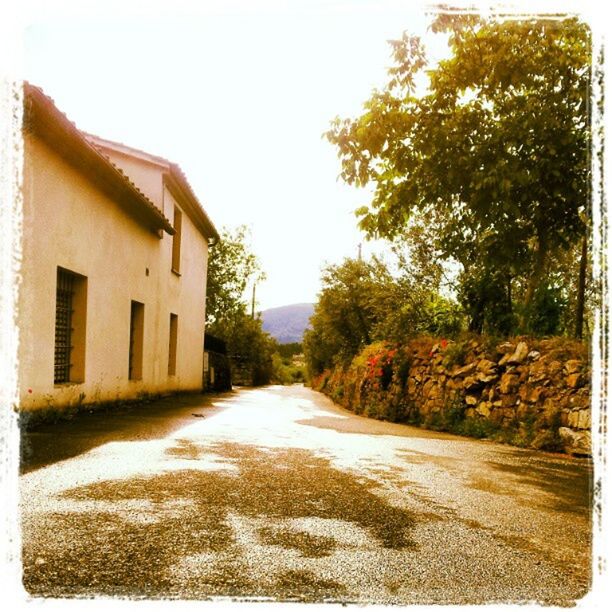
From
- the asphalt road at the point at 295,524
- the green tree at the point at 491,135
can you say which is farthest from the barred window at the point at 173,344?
the asphalt road at the point at 295,524

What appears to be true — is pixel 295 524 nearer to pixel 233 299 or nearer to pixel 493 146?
pixel 493 146

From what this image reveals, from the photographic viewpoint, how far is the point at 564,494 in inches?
167

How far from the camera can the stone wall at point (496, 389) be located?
690cm

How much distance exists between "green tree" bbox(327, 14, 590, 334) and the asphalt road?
14.7ft

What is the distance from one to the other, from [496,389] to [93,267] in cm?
652

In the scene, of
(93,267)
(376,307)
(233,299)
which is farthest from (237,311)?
(93,267)

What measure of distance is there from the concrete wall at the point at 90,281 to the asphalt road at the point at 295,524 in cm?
147

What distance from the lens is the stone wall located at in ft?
22.6

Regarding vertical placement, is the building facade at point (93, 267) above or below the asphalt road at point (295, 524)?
above

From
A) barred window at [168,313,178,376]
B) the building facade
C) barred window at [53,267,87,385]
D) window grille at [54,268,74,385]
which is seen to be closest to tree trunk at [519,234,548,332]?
the building facade

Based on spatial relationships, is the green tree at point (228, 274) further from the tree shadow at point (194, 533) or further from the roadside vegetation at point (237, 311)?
the tree shadow at point (194, 533)

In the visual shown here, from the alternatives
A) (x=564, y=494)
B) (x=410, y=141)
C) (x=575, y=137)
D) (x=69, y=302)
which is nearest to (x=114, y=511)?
(x=564, y=494)

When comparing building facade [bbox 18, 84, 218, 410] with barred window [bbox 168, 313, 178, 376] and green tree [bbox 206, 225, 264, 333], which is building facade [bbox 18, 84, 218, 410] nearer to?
barred window [bbox 168, 313, 178, 376]

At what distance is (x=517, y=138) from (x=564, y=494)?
18.5 ft
